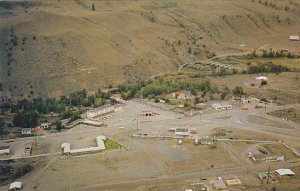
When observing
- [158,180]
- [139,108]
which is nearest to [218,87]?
[139,108]

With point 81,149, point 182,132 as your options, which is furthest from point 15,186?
point 182,132

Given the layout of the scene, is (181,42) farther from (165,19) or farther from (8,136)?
(8,136)

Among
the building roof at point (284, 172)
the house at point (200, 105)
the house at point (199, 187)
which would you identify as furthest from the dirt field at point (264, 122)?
the house at point (199, 187)

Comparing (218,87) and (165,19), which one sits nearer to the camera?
(218,87)

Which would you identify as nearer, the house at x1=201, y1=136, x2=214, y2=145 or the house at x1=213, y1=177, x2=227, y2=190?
the house at x1=213, y1=177, x2=227, y2=190

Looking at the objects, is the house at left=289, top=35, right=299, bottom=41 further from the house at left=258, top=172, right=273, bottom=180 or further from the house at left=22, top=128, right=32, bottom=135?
the house at left=22, top=128, right=32, bottom=135

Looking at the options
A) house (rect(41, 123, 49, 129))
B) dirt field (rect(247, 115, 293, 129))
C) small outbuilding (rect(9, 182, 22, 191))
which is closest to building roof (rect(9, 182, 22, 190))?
small outbuilding (rect(9, 182, 22, 191))
